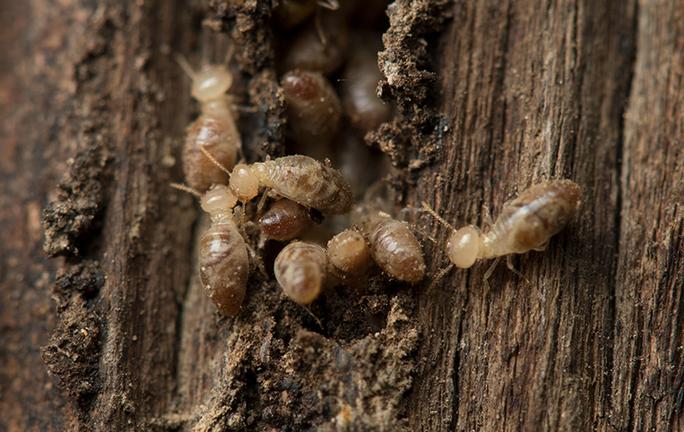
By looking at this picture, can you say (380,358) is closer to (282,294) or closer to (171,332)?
(282,294)

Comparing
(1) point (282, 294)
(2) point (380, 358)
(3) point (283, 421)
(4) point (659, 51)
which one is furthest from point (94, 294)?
(4) point (659, 51)

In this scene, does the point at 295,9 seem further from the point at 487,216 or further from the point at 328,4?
the point at 487,216

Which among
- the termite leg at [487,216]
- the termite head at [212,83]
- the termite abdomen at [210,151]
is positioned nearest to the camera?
the termite leg at [487,216]

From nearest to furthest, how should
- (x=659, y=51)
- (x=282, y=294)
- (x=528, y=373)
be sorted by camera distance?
(x=528, y=373) → (x=282, y=294) → (x=659, y=51)

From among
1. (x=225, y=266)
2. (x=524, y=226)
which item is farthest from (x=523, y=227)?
(x=225, y=266)

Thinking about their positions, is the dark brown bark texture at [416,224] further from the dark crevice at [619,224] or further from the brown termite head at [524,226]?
the brown termite head at [524,226]

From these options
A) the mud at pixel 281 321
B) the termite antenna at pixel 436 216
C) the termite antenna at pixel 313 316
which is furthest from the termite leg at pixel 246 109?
the termite antenna at pixel 313 316

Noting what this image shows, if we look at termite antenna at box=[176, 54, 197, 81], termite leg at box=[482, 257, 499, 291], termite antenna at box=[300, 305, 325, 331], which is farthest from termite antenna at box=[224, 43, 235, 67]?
termite leg at box=[482, 257, 499, 291]
